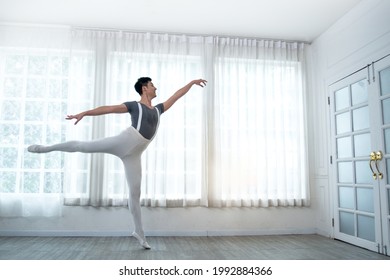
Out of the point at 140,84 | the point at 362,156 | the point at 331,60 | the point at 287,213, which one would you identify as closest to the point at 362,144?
Answer: the point at 362,156

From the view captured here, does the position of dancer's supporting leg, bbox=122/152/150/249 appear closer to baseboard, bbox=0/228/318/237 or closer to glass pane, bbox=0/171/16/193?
baseboard, bbox=0/228/318/237

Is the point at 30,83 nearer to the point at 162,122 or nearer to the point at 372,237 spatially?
the point at 162,122

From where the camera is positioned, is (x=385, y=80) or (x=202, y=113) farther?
(x=202, y=113)

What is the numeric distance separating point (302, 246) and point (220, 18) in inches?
111

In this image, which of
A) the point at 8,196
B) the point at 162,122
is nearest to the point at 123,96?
the point at 162,122

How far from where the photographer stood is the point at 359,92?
11.7 ft

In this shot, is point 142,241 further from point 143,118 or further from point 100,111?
point 100,111

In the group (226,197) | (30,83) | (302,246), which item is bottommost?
(302,246)

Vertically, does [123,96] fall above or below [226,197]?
above

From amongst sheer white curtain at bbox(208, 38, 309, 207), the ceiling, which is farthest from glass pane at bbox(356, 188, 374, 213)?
the ceiling

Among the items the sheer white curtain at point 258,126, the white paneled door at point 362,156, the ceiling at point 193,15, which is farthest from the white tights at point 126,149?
the white paneled door at point 362,156

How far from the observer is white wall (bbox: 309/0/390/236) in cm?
329

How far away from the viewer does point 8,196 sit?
3.89m

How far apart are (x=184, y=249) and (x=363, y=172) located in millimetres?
2084
